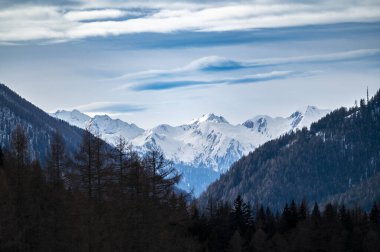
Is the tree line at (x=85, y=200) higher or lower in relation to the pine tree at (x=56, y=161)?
lower

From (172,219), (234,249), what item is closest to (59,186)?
(172,219)

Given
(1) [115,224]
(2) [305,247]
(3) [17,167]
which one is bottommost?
(2) [305,247]

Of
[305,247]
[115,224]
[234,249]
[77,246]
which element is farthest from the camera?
[305,247]

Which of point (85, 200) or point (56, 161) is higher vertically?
point (56, 161)

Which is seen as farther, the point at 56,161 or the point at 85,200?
the point at 56,161

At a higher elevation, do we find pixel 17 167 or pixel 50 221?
pixel 17 167

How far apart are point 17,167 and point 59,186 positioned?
425cm

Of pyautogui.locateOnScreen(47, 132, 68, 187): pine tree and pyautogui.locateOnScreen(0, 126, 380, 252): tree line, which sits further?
pyautogui.locateOnScreen(47, 132, 68, 187): pine tree

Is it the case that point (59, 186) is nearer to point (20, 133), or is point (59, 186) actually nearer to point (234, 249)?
point (20, 133)

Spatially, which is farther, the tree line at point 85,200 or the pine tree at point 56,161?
the pine tree at point 56,161

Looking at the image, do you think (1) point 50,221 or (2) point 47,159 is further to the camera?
(2) point 47,159

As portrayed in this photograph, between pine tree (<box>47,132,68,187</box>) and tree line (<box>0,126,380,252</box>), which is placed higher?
pine tree (<box>47,132,68,187</box>)

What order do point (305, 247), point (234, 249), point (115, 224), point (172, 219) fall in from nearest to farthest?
point (115, 224), point (172, 219), point (234, 249), point (305, 247)

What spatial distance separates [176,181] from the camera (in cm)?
5934
